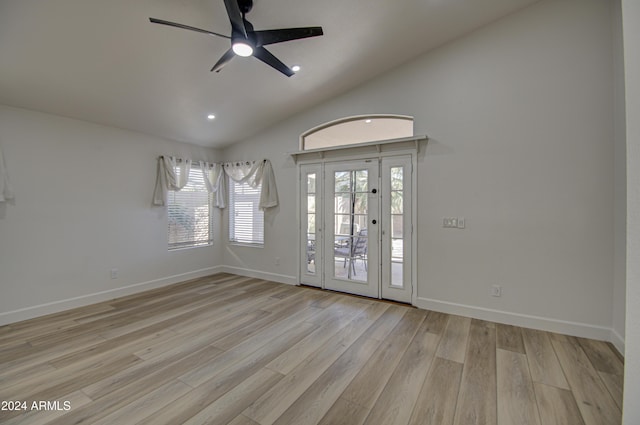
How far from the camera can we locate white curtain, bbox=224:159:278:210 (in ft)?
16.4

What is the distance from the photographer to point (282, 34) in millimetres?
2266

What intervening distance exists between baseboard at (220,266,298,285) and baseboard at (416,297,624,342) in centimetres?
216

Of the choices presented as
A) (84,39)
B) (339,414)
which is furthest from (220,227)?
(339,414)

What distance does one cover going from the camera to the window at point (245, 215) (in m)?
5.32

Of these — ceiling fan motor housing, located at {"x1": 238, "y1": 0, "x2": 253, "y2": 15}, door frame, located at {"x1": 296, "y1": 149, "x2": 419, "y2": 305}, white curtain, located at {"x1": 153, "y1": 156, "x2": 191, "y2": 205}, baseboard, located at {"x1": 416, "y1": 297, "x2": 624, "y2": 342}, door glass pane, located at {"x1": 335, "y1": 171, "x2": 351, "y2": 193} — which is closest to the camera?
ceiling fan motor housing, located at {"x1": 238, "y1": 0, "x2": 253, "y2": 15}

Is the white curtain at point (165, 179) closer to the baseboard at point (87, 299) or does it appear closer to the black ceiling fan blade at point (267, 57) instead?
the baseboard at point (87, 299)

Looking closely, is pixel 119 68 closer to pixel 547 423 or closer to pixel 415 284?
pixel 415 284

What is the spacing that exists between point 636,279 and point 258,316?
3.26 meters

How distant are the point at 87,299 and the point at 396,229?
14.4ft

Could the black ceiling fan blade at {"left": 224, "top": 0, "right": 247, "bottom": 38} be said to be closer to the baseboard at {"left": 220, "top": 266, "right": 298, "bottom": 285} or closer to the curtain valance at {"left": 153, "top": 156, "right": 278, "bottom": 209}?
the curtain valance at {"left": 153, "top": 156, "right": 278, "bottom": 209}

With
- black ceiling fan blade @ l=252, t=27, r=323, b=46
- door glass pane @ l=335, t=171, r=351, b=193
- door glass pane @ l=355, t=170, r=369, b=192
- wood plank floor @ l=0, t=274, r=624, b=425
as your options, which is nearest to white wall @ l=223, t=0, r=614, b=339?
wood plank floor @ l=0, t=274, r=624, b=425

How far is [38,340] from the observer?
284 centimetres

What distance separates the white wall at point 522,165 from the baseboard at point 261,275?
2.20 metres

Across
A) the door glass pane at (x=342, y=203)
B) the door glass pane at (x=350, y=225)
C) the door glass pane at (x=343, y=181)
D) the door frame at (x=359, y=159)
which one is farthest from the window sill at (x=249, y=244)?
the door glass pane at (x=343, y=181)
